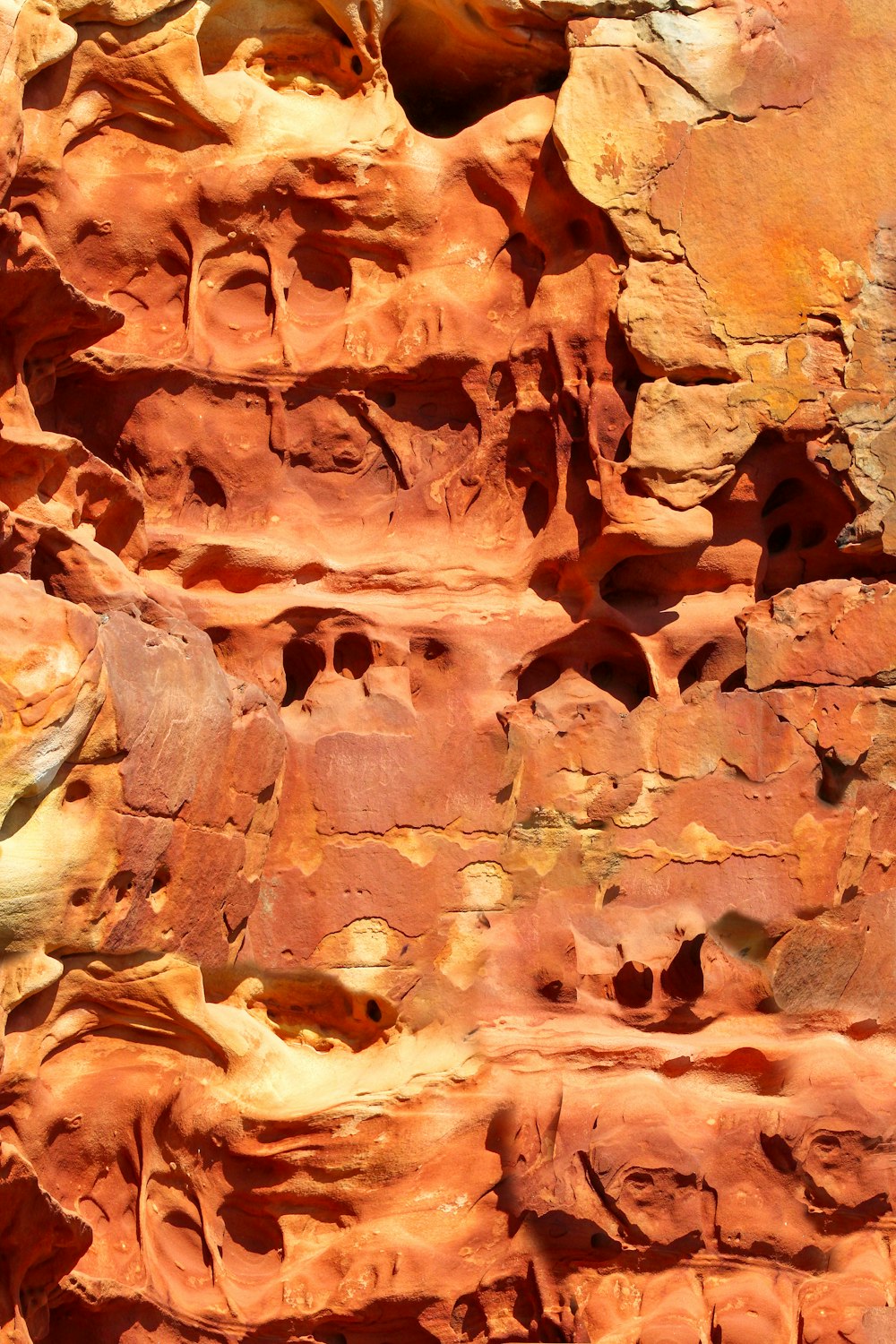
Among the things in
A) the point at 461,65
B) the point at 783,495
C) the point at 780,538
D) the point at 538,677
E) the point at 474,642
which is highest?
the point at 461,65

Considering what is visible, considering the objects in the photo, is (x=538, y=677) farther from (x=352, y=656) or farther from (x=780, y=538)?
(x=780, y=538)

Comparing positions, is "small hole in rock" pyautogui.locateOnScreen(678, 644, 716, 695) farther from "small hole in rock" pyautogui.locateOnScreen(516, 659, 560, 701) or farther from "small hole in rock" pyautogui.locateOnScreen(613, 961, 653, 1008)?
"small hole in rock" pyautogui.locateOnScreen(613, 961, 653, 1008)

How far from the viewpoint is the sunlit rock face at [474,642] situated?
534 cm

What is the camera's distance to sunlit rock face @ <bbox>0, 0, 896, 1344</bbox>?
5.34m

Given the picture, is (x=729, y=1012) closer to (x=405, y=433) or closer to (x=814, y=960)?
(x=814, y=960)

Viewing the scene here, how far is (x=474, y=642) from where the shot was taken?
234 inches

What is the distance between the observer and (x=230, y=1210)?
17.8ft

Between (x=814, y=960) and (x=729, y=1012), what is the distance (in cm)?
29

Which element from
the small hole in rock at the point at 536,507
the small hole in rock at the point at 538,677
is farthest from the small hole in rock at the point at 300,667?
the small hole in rock at the point at 536,507

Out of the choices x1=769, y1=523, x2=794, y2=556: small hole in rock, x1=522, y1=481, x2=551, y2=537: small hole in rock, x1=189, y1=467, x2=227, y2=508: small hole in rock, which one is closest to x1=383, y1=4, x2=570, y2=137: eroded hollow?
x1=522, y1=481, x2=551, y2=537: small hole in rock

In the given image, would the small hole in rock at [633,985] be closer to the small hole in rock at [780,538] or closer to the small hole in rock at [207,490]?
the small hole in rock at [780,538]

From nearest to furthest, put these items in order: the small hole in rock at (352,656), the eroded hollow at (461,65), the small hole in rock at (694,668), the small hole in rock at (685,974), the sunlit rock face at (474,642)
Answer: the sunlit rock face at (474,642) → the small hole in rock at (685,974) → the small hole in rock at (352,656) → the small hole in rock at (694,668) → the eroded hollow at (461,65)

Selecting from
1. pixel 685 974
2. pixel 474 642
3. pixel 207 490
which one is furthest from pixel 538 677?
pixel 207 490

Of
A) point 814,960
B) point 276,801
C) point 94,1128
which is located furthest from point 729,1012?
point 94,1128
